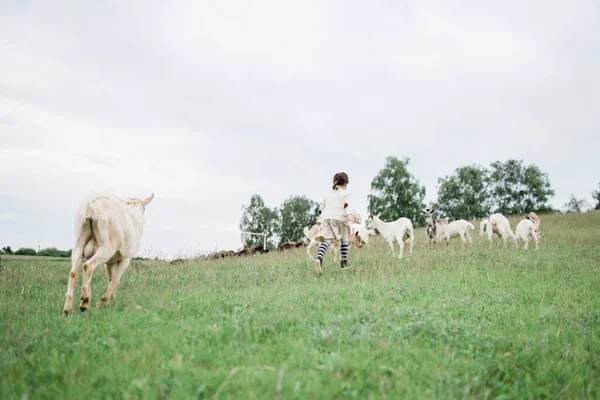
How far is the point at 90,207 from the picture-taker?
637 centimetres

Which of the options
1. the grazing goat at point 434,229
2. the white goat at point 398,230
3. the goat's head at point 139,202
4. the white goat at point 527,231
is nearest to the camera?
the goat's head at point 139,202

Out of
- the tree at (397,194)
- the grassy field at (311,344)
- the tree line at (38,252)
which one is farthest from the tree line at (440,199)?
the grassy field at (311,344)

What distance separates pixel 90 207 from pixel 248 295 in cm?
319

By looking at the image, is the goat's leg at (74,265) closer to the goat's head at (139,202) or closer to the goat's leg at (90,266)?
the goat's leg at (90,266)

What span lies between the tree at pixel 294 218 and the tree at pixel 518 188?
32894 mm

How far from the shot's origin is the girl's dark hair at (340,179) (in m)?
11.6

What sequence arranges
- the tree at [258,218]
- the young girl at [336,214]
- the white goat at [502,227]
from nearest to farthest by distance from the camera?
the young girl at [336,214] < the white goat at [502,227] < the tree at [258,218]

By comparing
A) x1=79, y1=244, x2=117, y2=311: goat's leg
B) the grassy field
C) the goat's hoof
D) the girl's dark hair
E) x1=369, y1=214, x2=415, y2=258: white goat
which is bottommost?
the grassy field

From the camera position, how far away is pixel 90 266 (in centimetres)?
618

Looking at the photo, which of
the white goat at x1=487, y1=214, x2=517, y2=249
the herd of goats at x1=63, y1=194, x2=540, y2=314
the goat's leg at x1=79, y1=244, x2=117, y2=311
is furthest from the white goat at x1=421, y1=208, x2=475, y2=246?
the goat's leg at x1=79, y1=244, x2=117, y2=311

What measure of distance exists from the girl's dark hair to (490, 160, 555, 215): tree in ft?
208

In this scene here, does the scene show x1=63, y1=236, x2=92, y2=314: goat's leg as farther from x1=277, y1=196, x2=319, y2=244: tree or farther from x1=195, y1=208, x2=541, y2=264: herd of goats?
x1=277, y1=196, x2=319, y2=244: tree

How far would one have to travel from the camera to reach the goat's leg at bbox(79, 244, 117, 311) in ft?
20.2

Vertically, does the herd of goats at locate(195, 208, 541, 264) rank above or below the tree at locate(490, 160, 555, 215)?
below
